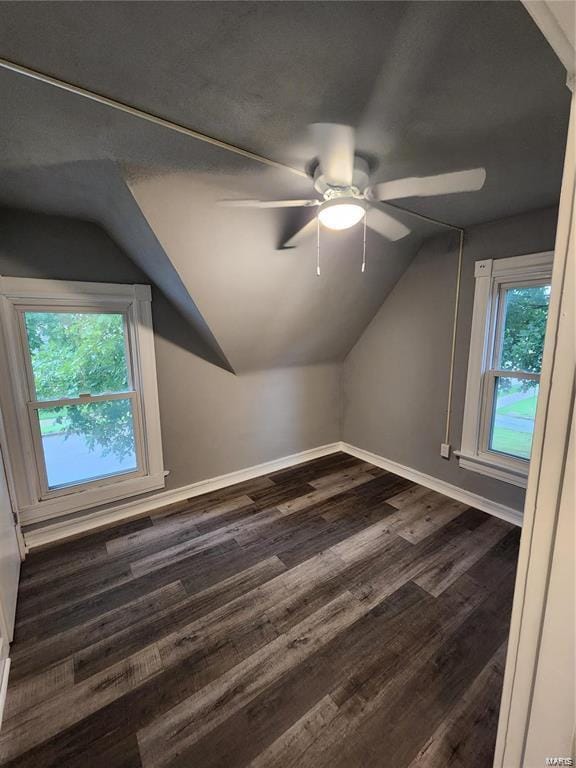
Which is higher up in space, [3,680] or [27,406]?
[27,406]

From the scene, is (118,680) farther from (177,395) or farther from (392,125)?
(392,125)

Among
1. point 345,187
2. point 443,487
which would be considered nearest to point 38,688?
point 345,187

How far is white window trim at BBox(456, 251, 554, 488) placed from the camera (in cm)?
219

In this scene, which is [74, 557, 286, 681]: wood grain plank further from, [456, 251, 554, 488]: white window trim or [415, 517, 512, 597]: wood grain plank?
[456, 251, 554, 488]: white window trim

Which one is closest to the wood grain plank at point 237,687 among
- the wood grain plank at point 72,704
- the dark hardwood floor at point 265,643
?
the dark hardwood floor at point 265,643

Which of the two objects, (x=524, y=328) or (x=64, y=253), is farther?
(x=524, y=328)

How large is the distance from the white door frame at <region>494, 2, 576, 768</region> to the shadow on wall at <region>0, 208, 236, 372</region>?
235 centimetres

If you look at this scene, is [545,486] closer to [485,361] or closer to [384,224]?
[384,224]

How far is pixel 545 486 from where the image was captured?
0.65m

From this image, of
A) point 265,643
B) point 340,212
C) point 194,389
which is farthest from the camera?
point 194,389

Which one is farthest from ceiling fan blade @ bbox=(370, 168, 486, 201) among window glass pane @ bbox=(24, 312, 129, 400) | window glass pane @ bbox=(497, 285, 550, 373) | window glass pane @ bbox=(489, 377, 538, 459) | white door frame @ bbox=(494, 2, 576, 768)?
window glass pane @ bbox=(24, 312, 129, 400)

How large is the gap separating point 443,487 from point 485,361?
45.0 inches

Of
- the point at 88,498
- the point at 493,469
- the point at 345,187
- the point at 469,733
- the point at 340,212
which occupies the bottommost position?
the point at 469,733

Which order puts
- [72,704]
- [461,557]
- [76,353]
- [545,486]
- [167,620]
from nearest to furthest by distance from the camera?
[545,486]
[72,704]
[167,620]
[461,557]
[76,353]
